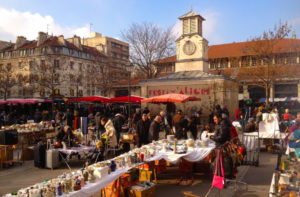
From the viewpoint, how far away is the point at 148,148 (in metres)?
6.84

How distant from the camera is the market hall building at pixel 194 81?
67.7 ft

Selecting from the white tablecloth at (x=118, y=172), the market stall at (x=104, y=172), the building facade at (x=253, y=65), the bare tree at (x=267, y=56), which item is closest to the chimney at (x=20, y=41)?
the building facade at (x=253, y=65)

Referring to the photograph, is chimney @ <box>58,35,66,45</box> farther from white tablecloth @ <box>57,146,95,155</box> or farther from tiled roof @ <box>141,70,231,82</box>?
white tablecloth @ <box>57,146,95,155</box>

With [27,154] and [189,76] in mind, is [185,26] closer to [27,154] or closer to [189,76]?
[189,76]

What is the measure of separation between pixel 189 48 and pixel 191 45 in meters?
0.32

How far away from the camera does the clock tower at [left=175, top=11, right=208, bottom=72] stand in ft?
77.6

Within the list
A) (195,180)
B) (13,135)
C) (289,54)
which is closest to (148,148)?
(195,180)


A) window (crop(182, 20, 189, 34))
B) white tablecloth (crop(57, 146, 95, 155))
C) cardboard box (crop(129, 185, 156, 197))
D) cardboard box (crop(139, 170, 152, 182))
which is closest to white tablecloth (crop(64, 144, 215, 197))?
cardboard box (crop(139, 170, 152, 182))

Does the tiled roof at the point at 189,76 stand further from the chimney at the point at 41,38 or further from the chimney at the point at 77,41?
the chimney at the point at 77,41

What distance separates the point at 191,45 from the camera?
2408 centimetres

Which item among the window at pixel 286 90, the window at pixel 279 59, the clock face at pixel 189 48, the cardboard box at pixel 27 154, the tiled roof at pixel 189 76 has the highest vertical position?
the clock face at pixel 189 48

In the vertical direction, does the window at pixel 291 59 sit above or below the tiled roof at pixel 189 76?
above

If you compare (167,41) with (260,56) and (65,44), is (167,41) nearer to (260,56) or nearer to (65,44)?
(260,56)

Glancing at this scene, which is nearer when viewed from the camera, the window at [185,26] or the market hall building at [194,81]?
the market hall building at [194,81]
